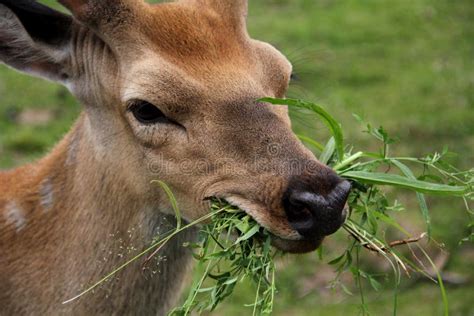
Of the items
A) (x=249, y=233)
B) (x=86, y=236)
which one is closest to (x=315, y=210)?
(x=249, y=233)

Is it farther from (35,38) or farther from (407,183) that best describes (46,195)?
(407,183)

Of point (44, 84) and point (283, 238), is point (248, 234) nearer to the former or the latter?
point (283, 238)

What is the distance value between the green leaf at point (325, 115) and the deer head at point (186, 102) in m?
0.15

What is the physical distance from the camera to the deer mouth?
14.0ft

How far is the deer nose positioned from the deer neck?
928 mm

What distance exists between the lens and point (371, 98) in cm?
1135

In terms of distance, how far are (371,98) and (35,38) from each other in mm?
6662

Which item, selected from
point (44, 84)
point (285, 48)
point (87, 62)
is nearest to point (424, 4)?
point (285, 48)

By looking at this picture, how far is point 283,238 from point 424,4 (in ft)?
33.0

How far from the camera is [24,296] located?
207 inches

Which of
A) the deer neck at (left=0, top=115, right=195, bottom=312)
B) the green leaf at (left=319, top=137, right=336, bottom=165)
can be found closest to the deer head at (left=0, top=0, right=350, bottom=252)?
the deer neck at (left=0, top=115, right=195, bottom=312)

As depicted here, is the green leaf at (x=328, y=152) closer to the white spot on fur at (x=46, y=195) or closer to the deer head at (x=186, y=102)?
the deer head at (x=186, y=102)

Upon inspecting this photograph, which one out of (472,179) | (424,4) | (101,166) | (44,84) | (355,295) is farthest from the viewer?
(424,4)

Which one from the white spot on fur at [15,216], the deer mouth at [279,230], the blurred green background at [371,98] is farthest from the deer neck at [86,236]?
the blurred green background at [371,98]
